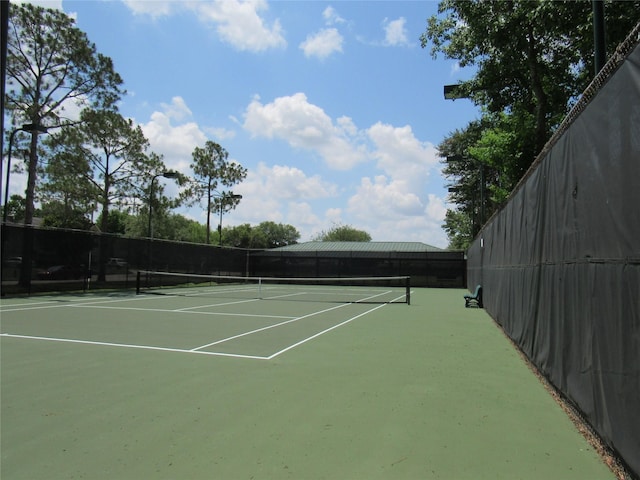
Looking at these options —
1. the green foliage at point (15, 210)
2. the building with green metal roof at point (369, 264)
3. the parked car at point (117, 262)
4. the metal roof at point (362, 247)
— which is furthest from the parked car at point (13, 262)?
the green foliage at point (15, 210)

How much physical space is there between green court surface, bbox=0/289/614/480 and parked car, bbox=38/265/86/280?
1172cm

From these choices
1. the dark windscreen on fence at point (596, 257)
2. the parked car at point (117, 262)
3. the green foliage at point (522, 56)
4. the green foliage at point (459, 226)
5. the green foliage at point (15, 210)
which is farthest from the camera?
the green foliage at point (15, 210)

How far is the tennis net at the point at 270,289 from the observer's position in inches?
854

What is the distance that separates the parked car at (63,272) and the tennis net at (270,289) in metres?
2.54

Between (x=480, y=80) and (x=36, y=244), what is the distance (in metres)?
18.8

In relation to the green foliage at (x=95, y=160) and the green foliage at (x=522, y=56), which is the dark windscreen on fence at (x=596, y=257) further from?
the green foliage at (x=95, y=160)

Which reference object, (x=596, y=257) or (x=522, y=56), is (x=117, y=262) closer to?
(x=522, y=56)

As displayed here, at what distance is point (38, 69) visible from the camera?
80.7 ft

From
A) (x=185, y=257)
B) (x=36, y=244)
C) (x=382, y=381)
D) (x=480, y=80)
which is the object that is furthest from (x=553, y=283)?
(x=185, y=257)

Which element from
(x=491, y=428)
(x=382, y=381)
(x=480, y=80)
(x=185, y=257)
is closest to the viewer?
(x=491, y=428)

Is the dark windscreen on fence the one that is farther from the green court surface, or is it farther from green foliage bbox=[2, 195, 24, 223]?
green foliage bbox=[2, 195, 24, 223]

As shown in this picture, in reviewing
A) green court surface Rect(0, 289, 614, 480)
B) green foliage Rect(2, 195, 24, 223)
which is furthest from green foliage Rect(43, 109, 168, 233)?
green foliage Rect(2, 195, 24, 223)

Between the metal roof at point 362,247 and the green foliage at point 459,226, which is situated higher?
the green foliage at point 459,226

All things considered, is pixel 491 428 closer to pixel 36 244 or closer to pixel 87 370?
pixel 87 370
